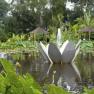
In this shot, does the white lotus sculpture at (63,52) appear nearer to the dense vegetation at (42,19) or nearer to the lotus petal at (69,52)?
the lotus petal at (69,52)

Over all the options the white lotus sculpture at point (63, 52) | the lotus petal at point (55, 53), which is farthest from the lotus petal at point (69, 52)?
the lotus petal at point (55, 53)

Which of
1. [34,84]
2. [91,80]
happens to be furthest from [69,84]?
[34,84]

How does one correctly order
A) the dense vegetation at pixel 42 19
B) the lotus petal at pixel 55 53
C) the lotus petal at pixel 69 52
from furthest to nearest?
the dense vegetation at pixel 42 19 < the lotus petal at pixel 55 53 < the lotus petal at pixel 69 52

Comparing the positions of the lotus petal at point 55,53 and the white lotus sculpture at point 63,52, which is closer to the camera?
the white lotus sculpture at point 63,52

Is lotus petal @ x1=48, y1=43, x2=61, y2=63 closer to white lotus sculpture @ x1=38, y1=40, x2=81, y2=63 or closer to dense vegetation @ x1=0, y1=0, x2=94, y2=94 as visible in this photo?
white lotus sculpture @ x1=38, y1=40, x2=81, y2=63

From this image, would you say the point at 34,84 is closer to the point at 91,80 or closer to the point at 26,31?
the point at 91,80

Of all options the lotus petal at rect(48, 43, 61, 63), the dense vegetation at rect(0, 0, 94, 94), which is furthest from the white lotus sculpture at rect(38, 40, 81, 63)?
the dense vegetation at rect(0, 0, 94, 94)

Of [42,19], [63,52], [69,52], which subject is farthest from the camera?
[42,19]

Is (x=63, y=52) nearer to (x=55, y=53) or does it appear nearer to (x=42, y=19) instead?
(x=55, y=53)

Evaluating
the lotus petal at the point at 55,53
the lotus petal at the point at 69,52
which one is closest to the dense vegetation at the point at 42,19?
the lotus petal at the point at 55,53

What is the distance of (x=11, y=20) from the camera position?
4072cm

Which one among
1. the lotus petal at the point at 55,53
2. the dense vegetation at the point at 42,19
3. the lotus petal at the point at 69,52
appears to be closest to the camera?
the lotus petal at the point at 69,52

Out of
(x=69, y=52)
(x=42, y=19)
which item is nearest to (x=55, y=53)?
(x=69, y=52)

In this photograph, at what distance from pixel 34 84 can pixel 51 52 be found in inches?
717
